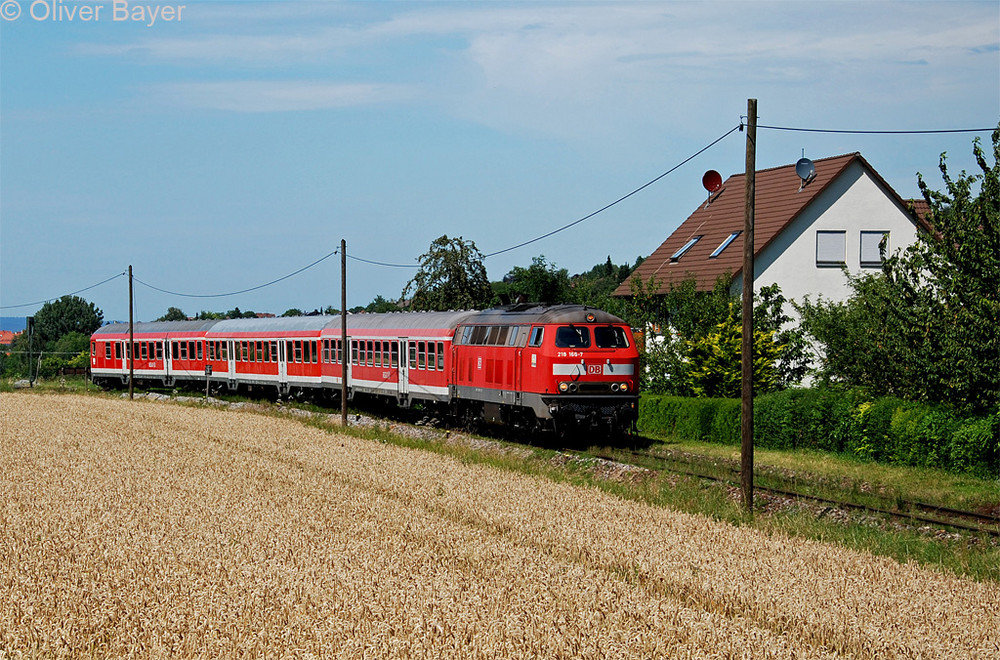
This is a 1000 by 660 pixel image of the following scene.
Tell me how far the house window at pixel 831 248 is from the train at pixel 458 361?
11.8 m

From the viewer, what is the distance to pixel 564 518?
51.4 ft

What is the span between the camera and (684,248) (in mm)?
41875

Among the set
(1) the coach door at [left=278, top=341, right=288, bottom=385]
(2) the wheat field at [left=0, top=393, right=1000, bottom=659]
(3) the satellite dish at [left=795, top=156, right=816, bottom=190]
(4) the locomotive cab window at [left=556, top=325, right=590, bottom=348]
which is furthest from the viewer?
(1) the coach door at [left=278, top=341, right=288, bottom=385]

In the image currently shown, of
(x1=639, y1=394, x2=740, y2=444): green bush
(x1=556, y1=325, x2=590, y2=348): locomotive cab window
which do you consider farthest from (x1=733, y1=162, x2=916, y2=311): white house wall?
(x1=556, y1=325, x2=590, y2=348): locomotive cab window

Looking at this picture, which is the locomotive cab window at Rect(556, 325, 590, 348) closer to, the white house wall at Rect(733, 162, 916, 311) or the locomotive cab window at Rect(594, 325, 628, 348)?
the locomotive cab window at Rect(594, 325, 628, 348)

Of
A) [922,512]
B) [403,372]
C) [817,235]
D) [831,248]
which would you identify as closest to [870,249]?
[831,248]

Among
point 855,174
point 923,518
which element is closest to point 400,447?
point 923,518

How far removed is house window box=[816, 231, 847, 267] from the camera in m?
38.1

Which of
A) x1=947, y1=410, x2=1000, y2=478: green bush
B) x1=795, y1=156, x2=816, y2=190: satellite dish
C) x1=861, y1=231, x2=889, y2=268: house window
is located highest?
x1=795, y1=156, x2=816, y2=190: satellite dish

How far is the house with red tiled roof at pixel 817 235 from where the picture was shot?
37562 mm

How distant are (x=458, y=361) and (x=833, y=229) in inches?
630

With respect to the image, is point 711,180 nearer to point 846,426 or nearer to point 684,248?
point 684,248

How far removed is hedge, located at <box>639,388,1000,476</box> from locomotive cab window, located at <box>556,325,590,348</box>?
504 cm

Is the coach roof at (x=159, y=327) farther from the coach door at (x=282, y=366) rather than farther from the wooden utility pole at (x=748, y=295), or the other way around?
the wooden utility pole at (x=748, y=295)
